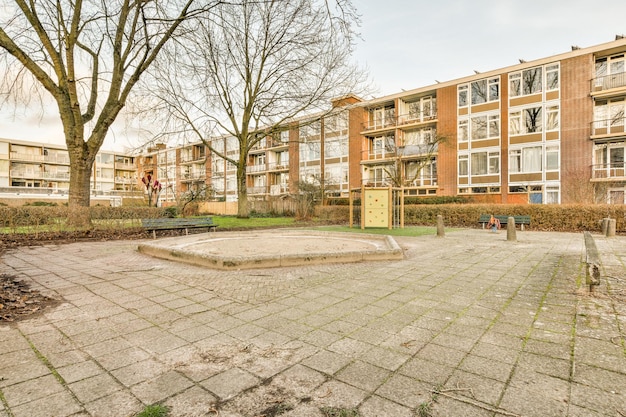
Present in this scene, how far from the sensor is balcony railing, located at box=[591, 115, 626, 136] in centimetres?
2238

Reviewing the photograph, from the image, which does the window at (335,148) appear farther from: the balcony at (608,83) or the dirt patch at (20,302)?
the dirt patch at (20,302)

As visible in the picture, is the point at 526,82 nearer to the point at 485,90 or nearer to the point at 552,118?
the point at 485,90

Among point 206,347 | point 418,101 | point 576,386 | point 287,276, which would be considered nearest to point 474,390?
point 576,386

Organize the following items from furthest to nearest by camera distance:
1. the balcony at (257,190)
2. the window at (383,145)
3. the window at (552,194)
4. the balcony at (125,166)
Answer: the balcony at (125,166) < the balcony at (257,190) < the window at (383,145) < the window at (552,194)

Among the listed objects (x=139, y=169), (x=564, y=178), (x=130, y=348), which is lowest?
(x=130, y=348)

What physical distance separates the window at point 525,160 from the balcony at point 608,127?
331cm

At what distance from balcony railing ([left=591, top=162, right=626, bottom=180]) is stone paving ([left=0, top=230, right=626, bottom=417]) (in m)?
22.6

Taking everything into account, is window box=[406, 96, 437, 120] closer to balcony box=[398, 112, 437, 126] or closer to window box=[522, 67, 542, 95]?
balcony box=[398, 112, 437, 126]

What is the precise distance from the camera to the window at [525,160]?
2494 cm

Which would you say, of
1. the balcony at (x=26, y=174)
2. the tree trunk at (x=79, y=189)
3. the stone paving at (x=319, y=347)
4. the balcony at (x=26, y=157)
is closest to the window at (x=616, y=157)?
the stone paving at (x=319, y=347)

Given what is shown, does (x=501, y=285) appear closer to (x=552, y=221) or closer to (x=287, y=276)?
(x=287, y=276)

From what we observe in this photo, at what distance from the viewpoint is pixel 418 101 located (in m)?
32.5

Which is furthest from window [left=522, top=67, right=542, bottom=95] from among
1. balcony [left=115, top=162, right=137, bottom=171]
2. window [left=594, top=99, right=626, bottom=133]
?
balcony [left=115, top=162, right=137, bottom=171]

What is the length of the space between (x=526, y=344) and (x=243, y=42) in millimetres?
21757
